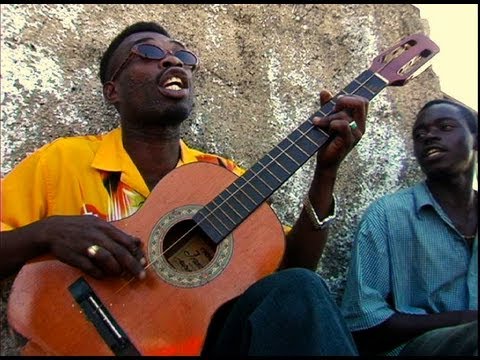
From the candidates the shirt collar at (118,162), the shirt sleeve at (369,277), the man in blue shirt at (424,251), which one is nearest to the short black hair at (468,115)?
the man in blue shirt at (424,251)

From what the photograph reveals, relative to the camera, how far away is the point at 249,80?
303 centimetres

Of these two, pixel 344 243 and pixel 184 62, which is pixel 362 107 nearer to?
pixel 184 62

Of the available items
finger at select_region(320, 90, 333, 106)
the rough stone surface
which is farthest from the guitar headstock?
the rough stone surface

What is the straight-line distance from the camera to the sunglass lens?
2.38 metres

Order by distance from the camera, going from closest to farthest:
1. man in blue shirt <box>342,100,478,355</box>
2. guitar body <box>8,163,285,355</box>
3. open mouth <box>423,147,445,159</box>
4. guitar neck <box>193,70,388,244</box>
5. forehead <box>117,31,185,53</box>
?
guitar body <box>8,163,285,355</box>, guitar neck <box>193,70,388,244</box>, man in blue shirt <box>342,100,478,355</box>, forehead <box>117,31,185,53</box>, open mouth <box>423,147,445,159</box>

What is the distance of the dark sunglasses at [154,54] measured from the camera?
2.38m

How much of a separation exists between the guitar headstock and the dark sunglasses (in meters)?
0.62

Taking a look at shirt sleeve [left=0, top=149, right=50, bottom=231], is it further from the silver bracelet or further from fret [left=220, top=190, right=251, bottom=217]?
the silver bracelet

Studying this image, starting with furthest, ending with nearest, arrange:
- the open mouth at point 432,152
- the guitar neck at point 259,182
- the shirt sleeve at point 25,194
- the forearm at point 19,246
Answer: the open mouth at point 432,152, the shirt sleeve at point 25,194, the guitar neck at point 259,182, the forearm at point 19,246

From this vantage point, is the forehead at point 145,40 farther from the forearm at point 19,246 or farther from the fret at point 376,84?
the forearm at point 19,246

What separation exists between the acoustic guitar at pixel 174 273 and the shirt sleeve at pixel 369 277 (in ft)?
1.80

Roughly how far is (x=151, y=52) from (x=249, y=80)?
2.40ft

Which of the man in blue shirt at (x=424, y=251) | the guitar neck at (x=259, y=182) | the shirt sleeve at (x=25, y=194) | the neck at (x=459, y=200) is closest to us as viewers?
the guitar neck at (x=259, y=182)

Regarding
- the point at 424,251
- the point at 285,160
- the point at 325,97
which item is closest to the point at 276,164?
the point at 285,160
